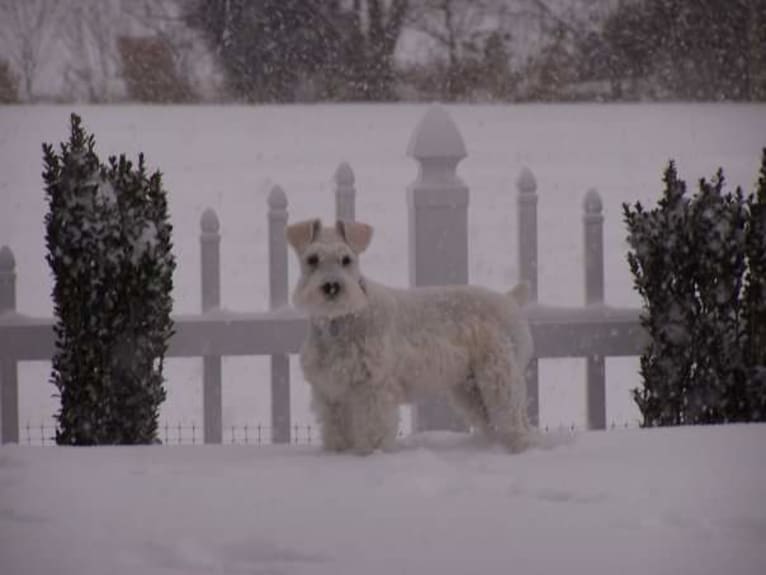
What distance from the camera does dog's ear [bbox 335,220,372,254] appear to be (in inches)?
160

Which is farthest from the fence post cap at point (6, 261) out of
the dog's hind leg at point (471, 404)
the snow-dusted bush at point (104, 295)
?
the dog's hind leg at point (471, 404)

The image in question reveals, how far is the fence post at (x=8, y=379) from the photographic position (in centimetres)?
506

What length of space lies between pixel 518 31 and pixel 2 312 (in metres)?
4.14

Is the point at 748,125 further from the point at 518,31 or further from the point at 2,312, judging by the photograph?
the point at 2,312

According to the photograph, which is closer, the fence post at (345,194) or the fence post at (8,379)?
the fence post at (8,379)

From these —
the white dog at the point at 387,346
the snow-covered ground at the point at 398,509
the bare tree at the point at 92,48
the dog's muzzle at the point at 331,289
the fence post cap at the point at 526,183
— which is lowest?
the snow-covered ground at the point at 398,509

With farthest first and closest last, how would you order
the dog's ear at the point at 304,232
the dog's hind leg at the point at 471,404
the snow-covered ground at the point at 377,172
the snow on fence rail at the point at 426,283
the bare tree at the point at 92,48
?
the snow-covered ground at the point at 377,172
the bare tree at the point at 92,48
the snow on fence rail at the point at 426,283
the dog's hind leg at the point at 471,404
the dog's ear at the point at 304,232

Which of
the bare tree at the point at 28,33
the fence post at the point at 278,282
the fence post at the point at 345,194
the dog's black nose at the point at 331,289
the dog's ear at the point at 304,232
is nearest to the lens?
the dog's black nose at the point at 331,289

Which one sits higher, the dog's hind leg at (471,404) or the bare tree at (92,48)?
the bare tree at (92,48)

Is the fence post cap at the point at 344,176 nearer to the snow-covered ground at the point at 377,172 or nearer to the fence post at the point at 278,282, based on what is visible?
the fence post at the point at 278,282

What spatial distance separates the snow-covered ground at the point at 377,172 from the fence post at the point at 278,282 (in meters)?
1.81

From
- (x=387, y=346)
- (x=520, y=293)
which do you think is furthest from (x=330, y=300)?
(x=520, y=293)

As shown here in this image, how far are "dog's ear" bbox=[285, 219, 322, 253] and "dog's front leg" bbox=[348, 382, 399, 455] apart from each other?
2.02 feet

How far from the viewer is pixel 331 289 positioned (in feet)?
12.5
